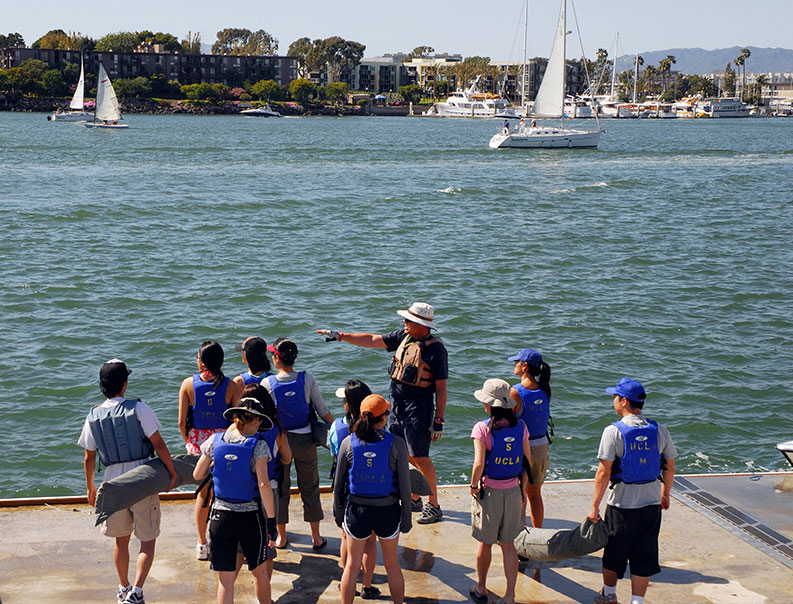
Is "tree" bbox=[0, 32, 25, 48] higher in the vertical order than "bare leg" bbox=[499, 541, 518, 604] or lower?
higher

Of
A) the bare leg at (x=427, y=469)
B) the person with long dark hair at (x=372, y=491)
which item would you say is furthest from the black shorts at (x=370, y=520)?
the bare leg at (x=427, y=469)

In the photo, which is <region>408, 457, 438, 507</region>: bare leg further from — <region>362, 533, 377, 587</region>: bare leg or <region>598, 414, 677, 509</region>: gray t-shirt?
<region>598, 414, 677, 509</region>: gray t-shirt

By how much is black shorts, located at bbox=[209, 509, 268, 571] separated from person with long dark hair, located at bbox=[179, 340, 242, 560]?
3.26 ft

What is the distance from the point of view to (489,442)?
645cm

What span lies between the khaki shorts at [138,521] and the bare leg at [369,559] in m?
1.51

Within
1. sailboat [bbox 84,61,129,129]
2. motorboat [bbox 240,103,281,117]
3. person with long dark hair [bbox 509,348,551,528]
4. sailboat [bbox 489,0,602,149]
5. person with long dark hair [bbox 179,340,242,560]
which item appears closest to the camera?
person with long dark hair [bbox 179,340,242,560]

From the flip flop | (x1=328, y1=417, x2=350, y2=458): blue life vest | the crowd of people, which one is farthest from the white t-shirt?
the flip flop

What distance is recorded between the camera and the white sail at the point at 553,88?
82500mm

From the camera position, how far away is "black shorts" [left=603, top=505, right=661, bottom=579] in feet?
20.7

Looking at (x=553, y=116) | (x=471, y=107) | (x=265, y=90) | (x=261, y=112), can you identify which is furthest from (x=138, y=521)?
(x=471, y=107)

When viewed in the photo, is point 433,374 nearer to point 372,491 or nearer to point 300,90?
point 372,491

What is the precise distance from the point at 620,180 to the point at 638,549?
51.4 meters

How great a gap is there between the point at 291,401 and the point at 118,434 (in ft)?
4.41

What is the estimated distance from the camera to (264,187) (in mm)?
A: 49062
